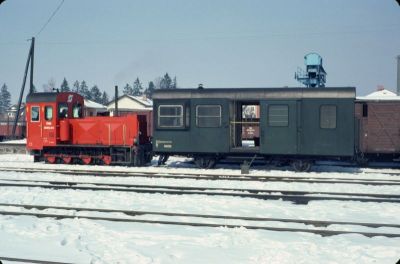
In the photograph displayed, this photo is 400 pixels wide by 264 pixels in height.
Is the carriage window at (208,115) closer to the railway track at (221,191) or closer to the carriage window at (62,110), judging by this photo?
the railway track at (221,191)

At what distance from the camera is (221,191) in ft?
39.8

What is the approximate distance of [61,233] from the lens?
766cm

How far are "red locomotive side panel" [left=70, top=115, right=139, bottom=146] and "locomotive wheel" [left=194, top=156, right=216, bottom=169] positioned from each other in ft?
11.0

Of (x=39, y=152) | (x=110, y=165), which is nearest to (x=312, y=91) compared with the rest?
(x=110, y=165)

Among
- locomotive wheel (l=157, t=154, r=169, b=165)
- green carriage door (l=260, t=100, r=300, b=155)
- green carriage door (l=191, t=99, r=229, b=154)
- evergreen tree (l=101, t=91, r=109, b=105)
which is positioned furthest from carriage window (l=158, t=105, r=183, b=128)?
evergreen tree (l=101, t=91, r=109, b=105)

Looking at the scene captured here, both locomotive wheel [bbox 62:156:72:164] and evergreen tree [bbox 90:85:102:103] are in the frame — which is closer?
locomotive wheel [bbox 62:156:72:164]

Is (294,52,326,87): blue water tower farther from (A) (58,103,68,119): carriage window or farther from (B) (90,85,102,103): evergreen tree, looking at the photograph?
(B) (90,85,102,103): evergreen tree

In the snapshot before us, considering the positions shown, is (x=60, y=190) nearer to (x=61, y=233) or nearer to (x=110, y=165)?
(x=61, y=233)

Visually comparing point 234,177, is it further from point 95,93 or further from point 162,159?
point 95,93

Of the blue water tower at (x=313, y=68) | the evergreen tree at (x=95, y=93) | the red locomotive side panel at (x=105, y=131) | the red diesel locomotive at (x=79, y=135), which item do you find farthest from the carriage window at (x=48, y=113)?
the evergreen tree at (x=95, y=93)

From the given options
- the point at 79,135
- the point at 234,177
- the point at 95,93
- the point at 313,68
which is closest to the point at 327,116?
the point at 234,177

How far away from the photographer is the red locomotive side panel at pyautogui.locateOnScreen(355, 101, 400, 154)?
60.6ft

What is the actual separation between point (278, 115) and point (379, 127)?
536cm

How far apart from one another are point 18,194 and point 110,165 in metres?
8.31
